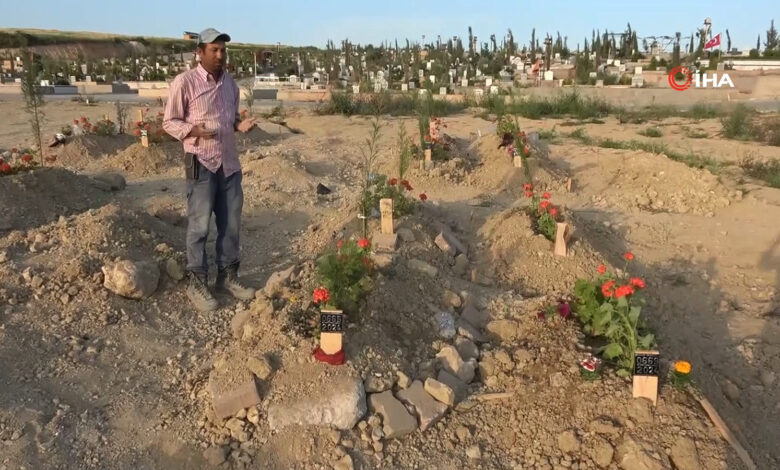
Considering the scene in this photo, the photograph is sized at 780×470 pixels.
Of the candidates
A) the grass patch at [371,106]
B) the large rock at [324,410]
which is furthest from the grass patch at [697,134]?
the large rock at [324,410]

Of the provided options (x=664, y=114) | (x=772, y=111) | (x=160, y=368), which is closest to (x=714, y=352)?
(x=160, y=368)

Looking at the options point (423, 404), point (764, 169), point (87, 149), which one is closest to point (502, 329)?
point (423, 404)

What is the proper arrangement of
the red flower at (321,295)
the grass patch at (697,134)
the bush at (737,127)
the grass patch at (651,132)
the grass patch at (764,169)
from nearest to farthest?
the red flower at (321,295) → the grass patch at (764,169) → the bush at (737,127) → the grass patch at (697,134) → the grass patch at (651,132)

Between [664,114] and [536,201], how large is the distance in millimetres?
11050

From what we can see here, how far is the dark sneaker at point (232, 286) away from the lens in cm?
442

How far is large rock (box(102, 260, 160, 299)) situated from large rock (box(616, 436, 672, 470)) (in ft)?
10.0

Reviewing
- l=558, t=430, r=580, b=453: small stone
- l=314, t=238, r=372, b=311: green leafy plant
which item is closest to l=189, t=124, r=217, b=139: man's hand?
l=314, t=238, r=372, b=311: green leafy plant

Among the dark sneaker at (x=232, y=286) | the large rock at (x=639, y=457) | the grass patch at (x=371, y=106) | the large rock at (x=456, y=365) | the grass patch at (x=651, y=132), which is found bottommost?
the large rock at (x=639, y=457)

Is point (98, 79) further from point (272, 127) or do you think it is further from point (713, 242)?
point (713, 242)

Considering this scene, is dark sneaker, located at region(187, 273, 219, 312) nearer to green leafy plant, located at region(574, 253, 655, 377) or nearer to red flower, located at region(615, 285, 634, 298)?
green leafy plant, located at region(574, 253, 655, 377)

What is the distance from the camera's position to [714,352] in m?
4.12

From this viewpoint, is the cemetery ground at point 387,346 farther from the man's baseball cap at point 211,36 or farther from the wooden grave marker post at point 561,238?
the man's baseball cap at point 211,36

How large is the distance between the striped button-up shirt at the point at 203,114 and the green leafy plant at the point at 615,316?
2427 mm

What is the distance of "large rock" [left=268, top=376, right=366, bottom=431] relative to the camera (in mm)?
3072
